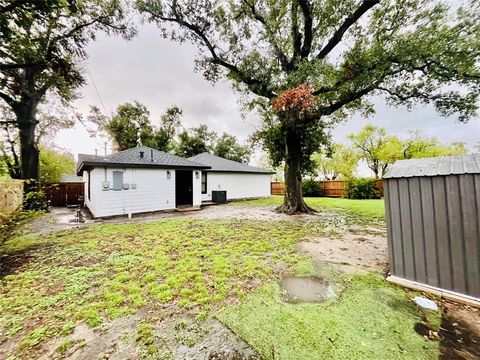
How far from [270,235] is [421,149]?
2642 cm

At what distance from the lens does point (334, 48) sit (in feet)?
28.5

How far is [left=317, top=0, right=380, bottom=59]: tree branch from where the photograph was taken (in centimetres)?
706

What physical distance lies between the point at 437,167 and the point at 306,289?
2.65 meters

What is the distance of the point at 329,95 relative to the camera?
838 centimetres

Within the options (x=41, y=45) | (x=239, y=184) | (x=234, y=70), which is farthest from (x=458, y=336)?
(x=239, y=184)

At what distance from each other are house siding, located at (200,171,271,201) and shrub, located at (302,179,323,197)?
145 inches

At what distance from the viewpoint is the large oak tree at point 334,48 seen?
20.7ft

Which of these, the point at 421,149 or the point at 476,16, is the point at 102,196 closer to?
the point at 476,16

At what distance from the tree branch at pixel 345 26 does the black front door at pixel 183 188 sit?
933 centimetres

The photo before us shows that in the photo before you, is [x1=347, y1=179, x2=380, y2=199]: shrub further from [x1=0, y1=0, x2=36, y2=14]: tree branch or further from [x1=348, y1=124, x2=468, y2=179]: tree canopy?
[x1=0, y1=0, x2=36, y2=14]: tree branch

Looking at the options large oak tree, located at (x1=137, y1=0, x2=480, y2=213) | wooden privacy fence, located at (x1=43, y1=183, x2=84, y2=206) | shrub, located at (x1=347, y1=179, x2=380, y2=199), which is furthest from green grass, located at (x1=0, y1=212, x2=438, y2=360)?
shrub, located at (x1=347, y1=179, x2=380, y2=199)

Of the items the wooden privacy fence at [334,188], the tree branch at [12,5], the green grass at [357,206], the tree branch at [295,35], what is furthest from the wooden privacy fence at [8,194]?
the wooden privacy fence at [334,188]

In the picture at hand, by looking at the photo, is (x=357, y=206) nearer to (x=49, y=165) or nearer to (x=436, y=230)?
(x=436, y=230)

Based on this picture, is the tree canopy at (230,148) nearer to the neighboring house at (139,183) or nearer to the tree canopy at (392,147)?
the tree canopy at (392,147)
